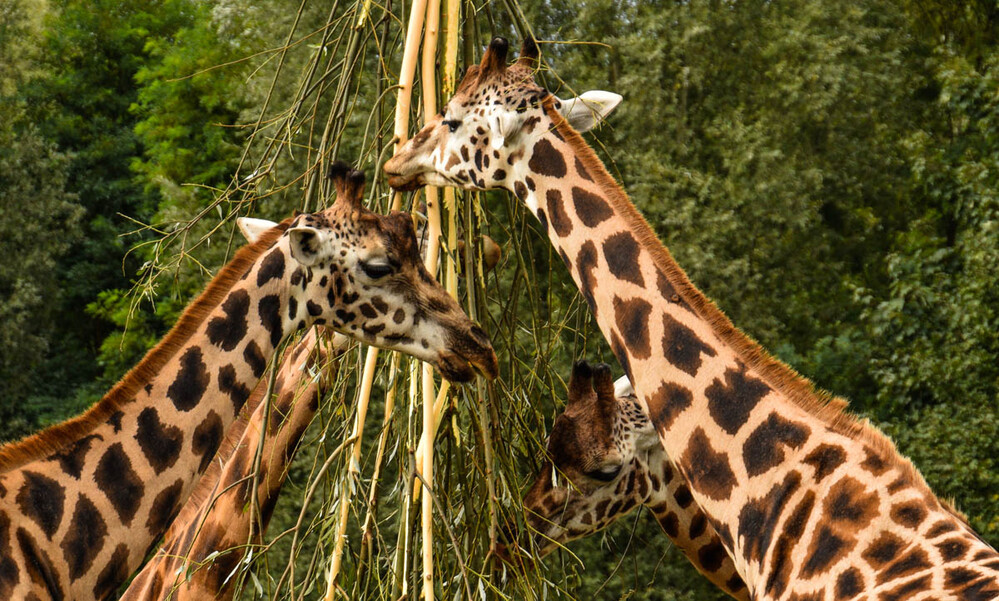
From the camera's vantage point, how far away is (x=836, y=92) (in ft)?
44.6

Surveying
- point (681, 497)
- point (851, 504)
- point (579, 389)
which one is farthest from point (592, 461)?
point (851, 504)

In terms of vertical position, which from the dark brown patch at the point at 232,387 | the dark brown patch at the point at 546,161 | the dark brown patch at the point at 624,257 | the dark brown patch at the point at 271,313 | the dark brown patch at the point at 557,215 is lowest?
the dark brown patch at the point at 232,387

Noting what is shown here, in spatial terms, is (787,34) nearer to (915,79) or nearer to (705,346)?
(915,79)

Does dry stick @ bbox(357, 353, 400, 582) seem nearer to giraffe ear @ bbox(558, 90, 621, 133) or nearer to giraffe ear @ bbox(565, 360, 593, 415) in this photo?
giraffe ear @ bbox(565, 360, 593, 415)

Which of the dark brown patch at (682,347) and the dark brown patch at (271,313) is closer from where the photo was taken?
the dark brown patch at (682,347)

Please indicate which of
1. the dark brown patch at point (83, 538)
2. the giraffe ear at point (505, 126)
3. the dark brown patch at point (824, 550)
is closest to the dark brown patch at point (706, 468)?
the dark brown patch at point (824, 550)

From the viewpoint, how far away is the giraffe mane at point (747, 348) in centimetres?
300

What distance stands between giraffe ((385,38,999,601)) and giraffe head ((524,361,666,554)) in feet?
1.66

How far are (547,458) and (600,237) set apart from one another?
2.21 feet

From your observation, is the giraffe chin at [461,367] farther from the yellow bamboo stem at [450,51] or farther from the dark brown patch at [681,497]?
the yellow bamboo stem at [450,51]

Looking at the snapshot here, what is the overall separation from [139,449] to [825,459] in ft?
5.50

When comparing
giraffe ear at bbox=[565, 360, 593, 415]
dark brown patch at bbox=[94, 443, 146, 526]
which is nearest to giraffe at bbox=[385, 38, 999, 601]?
giraffe ear at bbox=[565, 360, 593, 415]

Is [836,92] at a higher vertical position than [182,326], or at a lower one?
lower

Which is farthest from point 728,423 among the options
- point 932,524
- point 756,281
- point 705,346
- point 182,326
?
point 756,281
